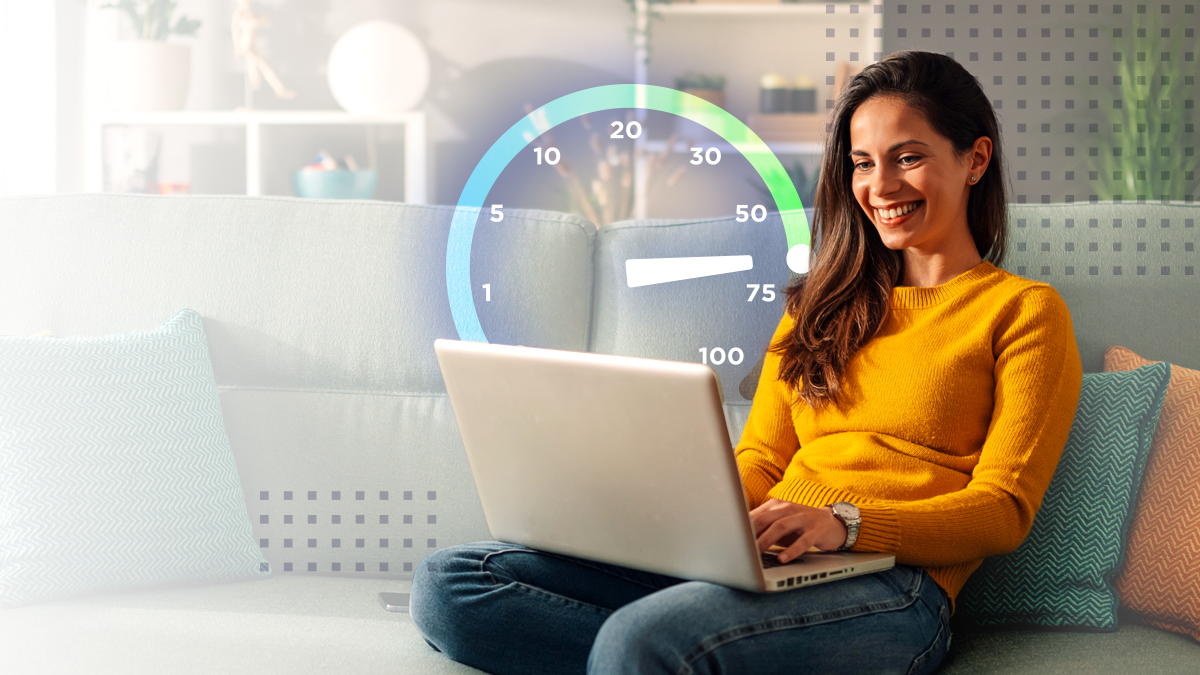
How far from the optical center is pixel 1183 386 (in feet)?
4.20

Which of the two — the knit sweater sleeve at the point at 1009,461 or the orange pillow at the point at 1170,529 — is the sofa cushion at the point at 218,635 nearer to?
the knit sweater sleeve at the point at 1009,461

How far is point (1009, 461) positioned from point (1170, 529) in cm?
31

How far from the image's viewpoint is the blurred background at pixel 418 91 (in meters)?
2.68

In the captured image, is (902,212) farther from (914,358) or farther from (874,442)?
(874,442)

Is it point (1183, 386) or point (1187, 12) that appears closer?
point (1183, 386)

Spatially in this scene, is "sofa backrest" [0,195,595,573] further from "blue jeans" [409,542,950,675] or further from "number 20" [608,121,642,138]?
"number 20" [608,121,642,138]

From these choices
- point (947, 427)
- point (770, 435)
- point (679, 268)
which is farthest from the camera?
point (679, 268)

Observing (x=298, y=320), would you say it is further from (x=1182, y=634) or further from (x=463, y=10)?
(x=463, y=10)

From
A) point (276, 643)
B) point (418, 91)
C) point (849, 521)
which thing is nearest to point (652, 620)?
point (849, 521)

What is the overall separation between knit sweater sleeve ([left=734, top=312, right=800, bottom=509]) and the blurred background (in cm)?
132

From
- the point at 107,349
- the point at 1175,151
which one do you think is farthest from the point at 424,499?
the point at 1175,151

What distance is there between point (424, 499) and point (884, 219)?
32.8 inches
